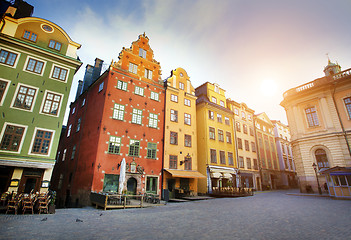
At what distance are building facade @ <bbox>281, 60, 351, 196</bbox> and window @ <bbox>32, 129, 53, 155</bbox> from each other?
29000 millimetres

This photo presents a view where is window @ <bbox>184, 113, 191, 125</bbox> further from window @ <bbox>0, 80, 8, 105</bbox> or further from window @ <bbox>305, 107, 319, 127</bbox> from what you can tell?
window @ <bbox>0, 80, 8, 105</bbox>

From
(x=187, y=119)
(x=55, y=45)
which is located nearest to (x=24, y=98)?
(x=55, y=45)

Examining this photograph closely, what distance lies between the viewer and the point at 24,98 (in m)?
15.6

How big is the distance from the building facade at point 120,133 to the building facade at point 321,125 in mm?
20543

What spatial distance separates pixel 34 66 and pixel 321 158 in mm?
35250

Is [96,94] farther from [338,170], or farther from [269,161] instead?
[269,161]

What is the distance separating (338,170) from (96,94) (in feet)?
94.6

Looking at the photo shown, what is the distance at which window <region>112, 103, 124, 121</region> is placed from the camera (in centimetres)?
2008

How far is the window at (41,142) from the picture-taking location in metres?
15.2

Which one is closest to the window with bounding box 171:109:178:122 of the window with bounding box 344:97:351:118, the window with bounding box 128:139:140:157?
the window with bounding box 128:139:140:157

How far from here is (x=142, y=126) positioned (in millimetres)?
21766

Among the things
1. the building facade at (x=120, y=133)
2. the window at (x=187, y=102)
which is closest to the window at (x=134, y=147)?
the building facade at (x=120, y=133)

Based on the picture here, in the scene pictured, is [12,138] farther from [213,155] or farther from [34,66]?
[213,155]

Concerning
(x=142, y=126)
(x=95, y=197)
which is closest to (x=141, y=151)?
(x=142, y=126)
